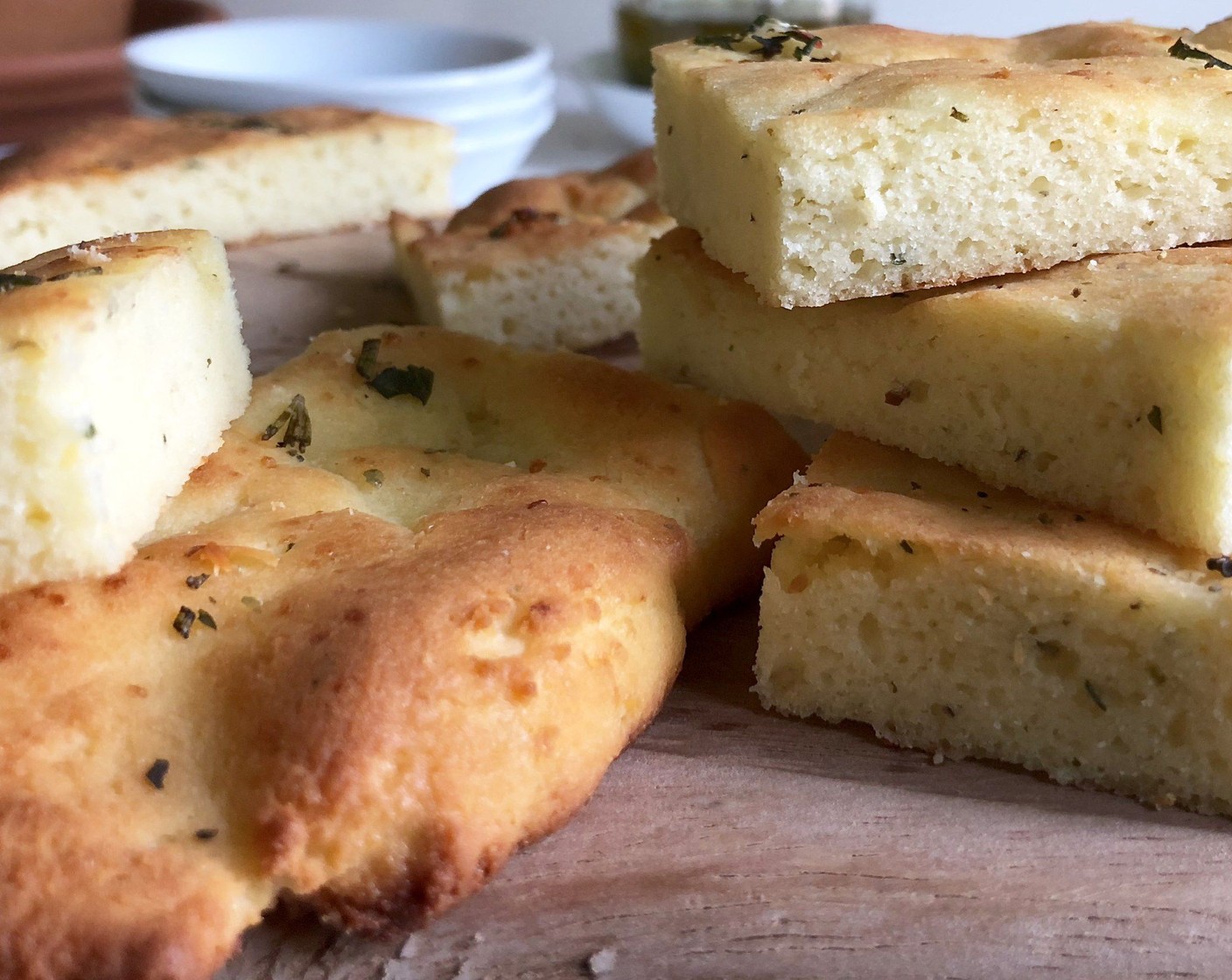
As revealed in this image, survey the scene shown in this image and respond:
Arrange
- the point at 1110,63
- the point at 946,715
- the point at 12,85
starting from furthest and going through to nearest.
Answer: the point at 12,85 < the point at 1110,63 < the point at 946,715

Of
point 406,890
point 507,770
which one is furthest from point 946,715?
point 406,890

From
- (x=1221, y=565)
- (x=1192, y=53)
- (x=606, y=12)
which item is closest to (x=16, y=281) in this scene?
(x=1221, y=565)

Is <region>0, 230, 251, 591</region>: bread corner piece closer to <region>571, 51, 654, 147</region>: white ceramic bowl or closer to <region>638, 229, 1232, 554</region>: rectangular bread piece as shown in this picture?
<region>638, 229, 1232, 554</region>: rectangular bread piece

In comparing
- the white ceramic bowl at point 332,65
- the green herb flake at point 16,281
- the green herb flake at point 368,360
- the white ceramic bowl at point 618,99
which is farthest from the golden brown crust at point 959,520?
the white ceramic bowl at point 618,99

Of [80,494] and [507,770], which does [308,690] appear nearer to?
[507,770]

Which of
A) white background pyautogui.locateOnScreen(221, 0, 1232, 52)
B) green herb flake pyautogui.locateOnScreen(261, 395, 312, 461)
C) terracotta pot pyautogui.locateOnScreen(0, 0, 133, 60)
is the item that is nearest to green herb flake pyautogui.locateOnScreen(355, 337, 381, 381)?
green herb flake pyautogui.locateOnScreen(261, 395, 312, 461)

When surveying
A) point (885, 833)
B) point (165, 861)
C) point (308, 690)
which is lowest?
point (885, 833)

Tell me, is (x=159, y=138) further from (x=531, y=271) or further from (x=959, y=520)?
(x=959, y=520)
